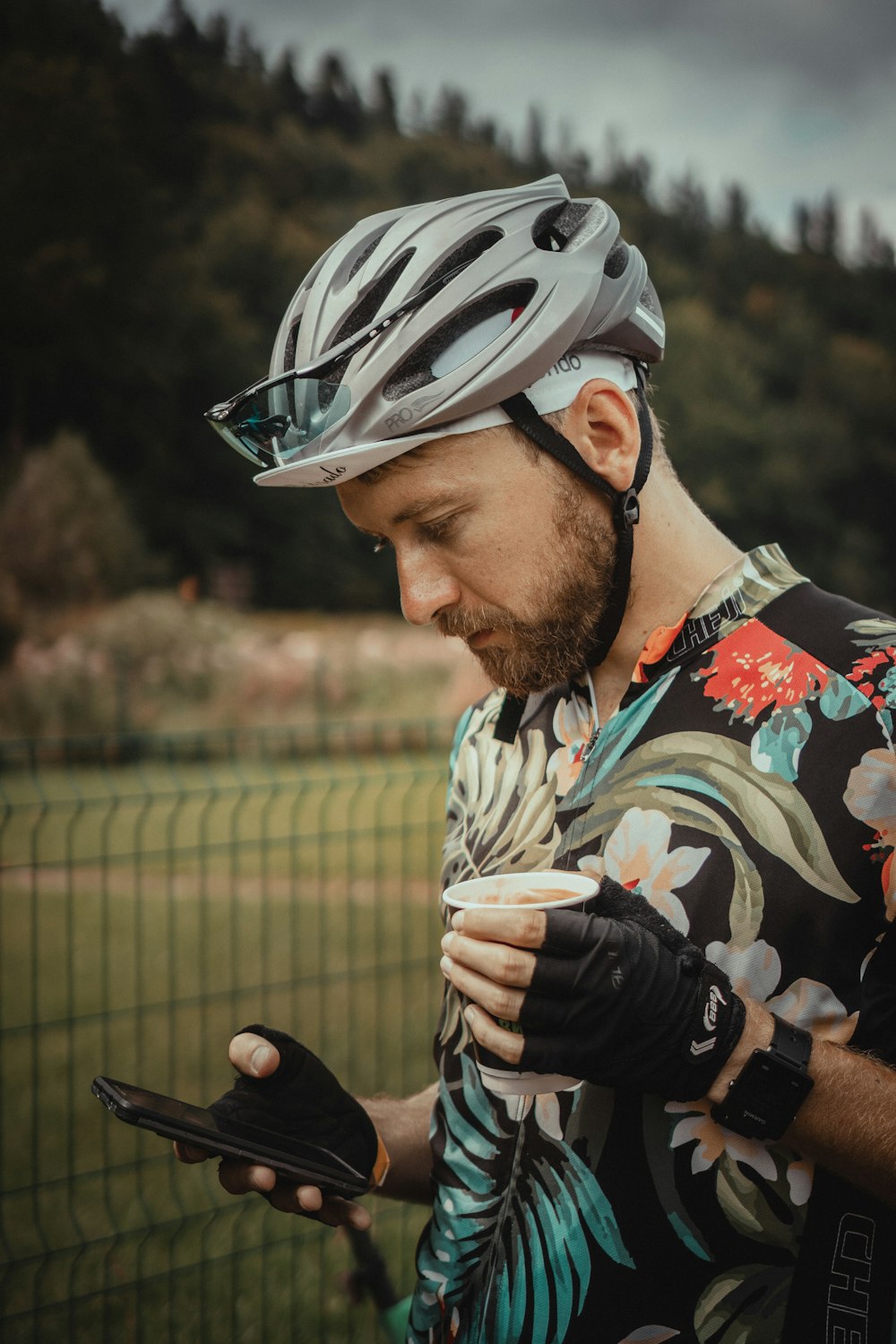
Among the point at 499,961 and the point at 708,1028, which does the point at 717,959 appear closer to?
the point at 708,1028

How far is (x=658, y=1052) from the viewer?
4.25ft

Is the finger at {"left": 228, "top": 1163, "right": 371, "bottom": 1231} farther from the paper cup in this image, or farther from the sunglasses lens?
the sunglasses lens

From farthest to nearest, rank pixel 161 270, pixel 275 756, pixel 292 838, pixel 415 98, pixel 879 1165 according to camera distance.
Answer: pixel 415 98 < pixel 161 270 < pixel 275 756 < pixel 292 838 < pixel 879 1165

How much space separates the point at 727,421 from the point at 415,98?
9.60 m

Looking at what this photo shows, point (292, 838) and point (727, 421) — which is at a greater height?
point (292, 838)

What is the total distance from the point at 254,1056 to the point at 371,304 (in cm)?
128

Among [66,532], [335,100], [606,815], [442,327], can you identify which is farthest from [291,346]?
[335,100]

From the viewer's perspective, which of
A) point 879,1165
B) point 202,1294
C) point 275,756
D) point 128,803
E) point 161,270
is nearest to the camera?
point 879,1165

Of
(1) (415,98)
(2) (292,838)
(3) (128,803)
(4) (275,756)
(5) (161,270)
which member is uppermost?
(1) (415,98)

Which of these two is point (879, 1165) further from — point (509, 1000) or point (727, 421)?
point (727, 421)

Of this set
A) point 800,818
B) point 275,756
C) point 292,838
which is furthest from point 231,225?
point 800,818

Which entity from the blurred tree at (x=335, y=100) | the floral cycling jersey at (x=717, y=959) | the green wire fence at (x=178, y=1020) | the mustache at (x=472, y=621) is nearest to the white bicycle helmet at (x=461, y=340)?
the mustache at (x=472, y=621)

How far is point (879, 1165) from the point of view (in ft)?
4.49

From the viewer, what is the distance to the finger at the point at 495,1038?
129cm
